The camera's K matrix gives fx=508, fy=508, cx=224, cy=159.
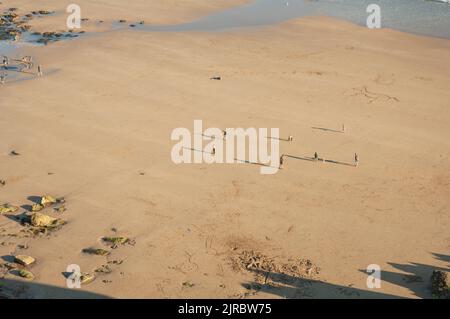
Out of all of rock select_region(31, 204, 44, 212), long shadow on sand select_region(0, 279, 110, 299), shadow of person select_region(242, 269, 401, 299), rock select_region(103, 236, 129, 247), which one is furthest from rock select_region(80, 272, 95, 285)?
shadow of person select_region(242, 269, 401, 299)

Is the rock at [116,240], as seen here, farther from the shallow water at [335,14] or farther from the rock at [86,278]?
the shallow water at [335,14]

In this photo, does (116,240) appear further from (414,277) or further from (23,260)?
(414,277)

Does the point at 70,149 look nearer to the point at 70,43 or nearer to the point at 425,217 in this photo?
the point at 425,217

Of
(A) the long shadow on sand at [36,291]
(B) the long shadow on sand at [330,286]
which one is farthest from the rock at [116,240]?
(B) the long shadow on sand at [330,286]

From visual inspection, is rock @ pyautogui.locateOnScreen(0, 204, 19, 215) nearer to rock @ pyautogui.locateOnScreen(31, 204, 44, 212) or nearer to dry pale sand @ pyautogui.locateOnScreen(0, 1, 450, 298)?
dry pale sand @ pyautogui.locateOnScreen(0, 1, 450, 298)

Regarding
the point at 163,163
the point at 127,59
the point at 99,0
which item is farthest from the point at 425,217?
the point at 99,0
